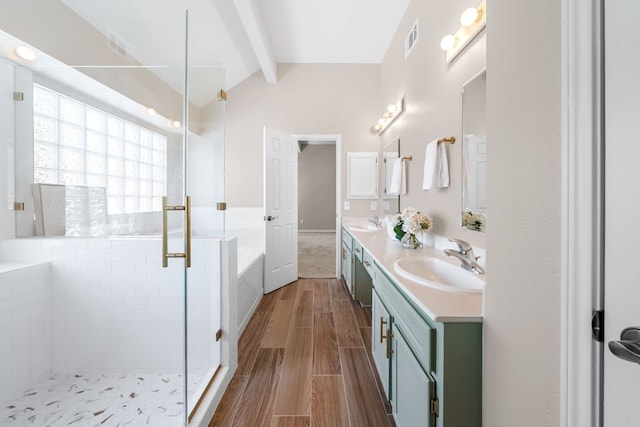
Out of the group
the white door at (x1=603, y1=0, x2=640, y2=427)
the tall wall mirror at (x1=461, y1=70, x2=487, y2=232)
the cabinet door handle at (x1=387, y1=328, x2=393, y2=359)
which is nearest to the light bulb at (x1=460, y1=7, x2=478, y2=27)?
the tall wall mirror at (x1=461, y1=70, x2=487, y2=232)

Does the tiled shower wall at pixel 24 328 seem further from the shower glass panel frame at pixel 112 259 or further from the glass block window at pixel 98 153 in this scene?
the glass block window at pixel 98 153

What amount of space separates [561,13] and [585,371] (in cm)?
74

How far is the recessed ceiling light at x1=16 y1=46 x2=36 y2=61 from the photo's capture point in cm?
155

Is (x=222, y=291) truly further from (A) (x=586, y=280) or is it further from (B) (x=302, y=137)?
(B) (x=302, y=137)

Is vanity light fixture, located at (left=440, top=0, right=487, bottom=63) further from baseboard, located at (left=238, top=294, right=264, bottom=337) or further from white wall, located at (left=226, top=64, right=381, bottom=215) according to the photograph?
baseboard, located at (left=238, top=294, right=264, bottom=337)

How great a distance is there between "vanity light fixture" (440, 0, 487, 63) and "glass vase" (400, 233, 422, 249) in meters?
1.20

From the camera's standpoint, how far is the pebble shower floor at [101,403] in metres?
1.37

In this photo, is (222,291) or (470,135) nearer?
(470,135)

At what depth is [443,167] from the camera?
173cm

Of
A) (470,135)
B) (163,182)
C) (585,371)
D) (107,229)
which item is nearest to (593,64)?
(585,371)

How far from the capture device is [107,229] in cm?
188

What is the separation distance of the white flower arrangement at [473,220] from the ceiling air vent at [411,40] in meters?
1.72

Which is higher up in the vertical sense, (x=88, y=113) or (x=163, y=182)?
(x=88, y=113)

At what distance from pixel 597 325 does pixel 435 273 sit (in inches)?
38.9
